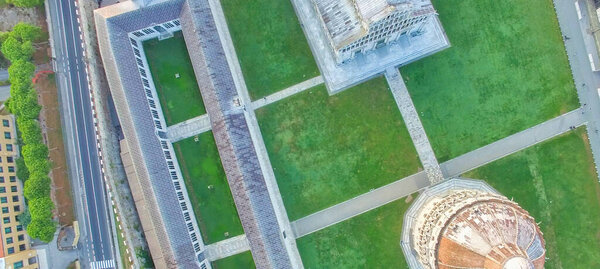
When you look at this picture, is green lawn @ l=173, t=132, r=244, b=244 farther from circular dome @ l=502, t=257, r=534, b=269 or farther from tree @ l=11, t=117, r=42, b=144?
circular dome @ l=502, t=257, r=534, b=269

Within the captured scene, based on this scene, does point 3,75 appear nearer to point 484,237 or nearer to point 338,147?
point 338,147

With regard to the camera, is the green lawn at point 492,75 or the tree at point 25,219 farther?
the green lawn at point 492,75

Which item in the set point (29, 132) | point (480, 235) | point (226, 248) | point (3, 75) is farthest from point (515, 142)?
point (3, 75)

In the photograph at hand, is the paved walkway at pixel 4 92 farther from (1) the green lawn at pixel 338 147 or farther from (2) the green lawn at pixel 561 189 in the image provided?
(2) the green lawn at pixel 561 189

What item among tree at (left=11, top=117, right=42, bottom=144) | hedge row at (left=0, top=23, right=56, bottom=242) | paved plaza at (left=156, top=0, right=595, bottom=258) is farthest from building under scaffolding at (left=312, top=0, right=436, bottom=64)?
tree at (left=11, top=117, right=42, bottom=144)

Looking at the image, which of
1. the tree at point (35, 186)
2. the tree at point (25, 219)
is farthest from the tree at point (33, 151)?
the tree at point (25, 219)
